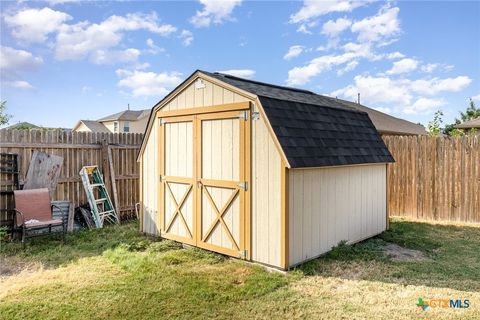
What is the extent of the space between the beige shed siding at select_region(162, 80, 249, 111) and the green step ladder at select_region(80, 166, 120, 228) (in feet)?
8.94

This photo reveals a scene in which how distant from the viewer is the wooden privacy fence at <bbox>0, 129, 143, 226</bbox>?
6293 millimetres

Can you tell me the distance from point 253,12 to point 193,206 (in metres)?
5.42

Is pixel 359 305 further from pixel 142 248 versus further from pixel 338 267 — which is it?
pixel 142 248

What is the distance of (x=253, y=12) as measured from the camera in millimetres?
8133

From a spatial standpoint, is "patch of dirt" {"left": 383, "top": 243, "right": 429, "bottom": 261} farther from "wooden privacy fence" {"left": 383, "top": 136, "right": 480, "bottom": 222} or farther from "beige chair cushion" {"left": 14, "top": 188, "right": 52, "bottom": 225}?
"beige chair cushion" {"left": 14, "top": 188, "right": 52, "bottom": 225}

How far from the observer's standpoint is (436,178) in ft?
25.5

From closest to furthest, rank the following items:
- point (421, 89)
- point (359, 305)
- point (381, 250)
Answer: point (359, 305), point (381, 250), point (421, 89)

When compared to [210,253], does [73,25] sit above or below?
above

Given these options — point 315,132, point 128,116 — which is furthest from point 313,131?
point 128,116

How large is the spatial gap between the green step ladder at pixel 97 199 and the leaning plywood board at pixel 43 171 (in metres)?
0.53

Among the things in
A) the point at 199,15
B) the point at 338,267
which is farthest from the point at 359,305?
the point at 199,15

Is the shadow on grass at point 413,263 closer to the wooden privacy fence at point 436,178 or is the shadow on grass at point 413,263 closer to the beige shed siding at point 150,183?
the wooden privacy fence at point 436,178

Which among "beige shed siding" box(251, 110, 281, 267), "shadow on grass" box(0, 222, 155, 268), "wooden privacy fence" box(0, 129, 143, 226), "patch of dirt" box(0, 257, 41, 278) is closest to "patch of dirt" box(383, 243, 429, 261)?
"beige shed siding" box(251, 110, 281, 267)

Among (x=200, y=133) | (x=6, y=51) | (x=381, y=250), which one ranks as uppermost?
(x=6, y=51)
